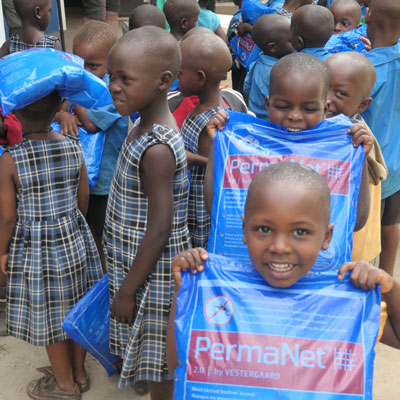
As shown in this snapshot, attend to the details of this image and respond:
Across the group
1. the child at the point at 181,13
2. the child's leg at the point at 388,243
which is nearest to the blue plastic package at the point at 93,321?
the child's leg at the point at 388,243

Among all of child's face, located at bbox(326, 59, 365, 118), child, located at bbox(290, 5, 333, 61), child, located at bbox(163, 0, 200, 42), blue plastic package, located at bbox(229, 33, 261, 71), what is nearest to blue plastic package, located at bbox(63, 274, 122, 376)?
child's face, located at bbox(326, 59, 365, 118)

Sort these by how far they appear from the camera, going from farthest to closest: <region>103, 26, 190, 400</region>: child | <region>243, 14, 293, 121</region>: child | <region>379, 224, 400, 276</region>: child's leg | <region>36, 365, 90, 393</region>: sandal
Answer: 1. <region>243, 14, 293, 121</region>: child
2. <region>379, 224, 400, 276</region>: child's leg
3. <region>36, 365, 90, 393</region>: sandal
4. <region>103, 26, 190, 400</region>: child

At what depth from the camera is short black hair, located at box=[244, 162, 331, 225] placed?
151cm

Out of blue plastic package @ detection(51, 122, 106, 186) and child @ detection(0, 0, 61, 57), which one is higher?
child @ detection(0, 0, 61, 57)

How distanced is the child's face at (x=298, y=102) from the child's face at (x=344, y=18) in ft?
8.89

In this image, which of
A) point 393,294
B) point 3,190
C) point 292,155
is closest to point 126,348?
point 3,190

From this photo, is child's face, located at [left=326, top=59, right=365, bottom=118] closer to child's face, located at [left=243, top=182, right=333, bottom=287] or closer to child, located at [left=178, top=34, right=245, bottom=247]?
child, located at [left=178, top=34, right=245, bottom=247]

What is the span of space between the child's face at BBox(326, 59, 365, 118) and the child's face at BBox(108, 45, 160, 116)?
84 cm

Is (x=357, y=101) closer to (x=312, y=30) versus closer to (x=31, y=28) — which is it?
(x=312, y=30)

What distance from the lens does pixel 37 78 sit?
212 centimetres

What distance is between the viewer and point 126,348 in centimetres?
224

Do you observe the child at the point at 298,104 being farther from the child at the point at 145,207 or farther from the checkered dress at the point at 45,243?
the checkered dress at the point at 45,243

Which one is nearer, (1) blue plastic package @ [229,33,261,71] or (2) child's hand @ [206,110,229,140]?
(2) child's hand @ [206,110,229,140]

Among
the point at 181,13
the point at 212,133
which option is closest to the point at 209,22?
the point at 181,13
